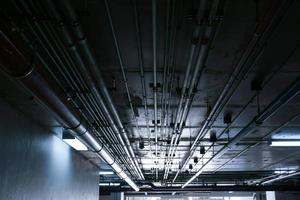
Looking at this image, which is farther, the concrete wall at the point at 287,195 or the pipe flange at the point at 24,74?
the concrete wall at the point at 287,195

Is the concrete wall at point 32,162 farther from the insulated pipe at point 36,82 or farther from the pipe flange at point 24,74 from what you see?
the pipe flange at point 24,74

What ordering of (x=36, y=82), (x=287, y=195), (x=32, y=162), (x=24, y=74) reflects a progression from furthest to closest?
(x=287, y=195) → (x=32, y=162) → (x=36, y=82) → (x=24, y=74)

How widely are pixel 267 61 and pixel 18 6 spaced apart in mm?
2539

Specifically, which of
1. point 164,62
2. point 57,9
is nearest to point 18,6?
point 57,9

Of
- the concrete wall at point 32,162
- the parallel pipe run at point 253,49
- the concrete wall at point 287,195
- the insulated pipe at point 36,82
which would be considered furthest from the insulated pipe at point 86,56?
the concrete wall at point 287,195

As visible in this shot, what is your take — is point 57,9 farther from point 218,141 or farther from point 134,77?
point 218,141

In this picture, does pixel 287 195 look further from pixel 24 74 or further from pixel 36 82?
pixel 24 74

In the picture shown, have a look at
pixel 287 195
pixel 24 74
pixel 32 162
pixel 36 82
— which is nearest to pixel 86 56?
pixel 36 82

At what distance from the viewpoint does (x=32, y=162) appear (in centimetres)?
544

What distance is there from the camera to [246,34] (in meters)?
3.53

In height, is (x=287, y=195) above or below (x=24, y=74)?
below

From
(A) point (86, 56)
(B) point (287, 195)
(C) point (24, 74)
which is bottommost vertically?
(B) point (287, 195)

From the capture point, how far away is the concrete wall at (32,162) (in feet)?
15.1

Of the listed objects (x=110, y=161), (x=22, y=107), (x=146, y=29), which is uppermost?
(x=146, y=29)
